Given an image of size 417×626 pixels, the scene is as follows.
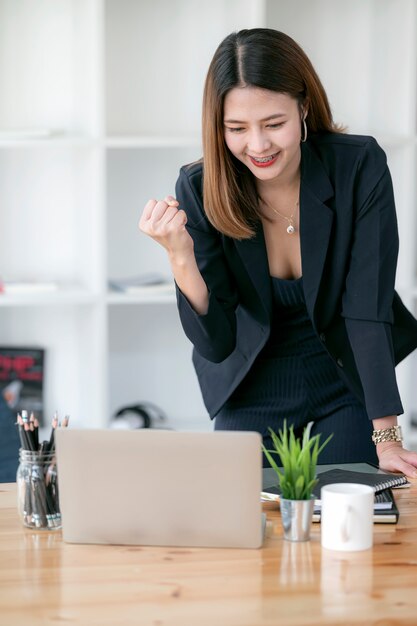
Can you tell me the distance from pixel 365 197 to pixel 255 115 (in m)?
0.34

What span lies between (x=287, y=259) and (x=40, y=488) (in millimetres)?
957

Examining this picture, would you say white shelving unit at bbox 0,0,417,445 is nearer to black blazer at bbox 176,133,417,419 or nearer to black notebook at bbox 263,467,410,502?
black blazer at bbox 176,133,417,419

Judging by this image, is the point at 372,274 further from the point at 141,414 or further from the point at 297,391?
the point at 141,414

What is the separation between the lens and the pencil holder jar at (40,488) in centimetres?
175

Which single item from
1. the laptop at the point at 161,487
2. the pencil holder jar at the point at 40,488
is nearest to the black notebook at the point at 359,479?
the laptop at the point at 161,487

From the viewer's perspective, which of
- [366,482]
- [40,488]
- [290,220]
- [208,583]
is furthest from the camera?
[290,220]

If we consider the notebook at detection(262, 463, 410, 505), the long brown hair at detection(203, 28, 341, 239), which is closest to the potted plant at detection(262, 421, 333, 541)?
the notebook at detection(262, 463, 410, 505)

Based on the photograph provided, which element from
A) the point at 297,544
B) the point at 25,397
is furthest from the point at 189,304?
the point at 25,397

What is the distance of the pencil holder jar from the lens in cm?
175

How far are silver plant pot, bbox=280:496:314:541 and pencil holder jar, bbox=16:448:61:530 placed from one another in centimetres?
40

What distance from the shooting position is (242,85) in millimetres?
2152

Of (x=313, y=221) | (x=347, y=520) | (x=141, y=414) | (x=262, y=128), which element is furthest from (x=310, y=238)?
(x=141, y=414)

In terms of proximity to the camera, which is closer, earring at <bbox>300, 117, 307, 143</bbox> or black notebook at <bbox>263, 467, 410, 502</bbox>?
black notebook at <bbox>263, 467, 410, 502</bbox>

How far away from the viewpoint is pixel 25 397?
3910mm
